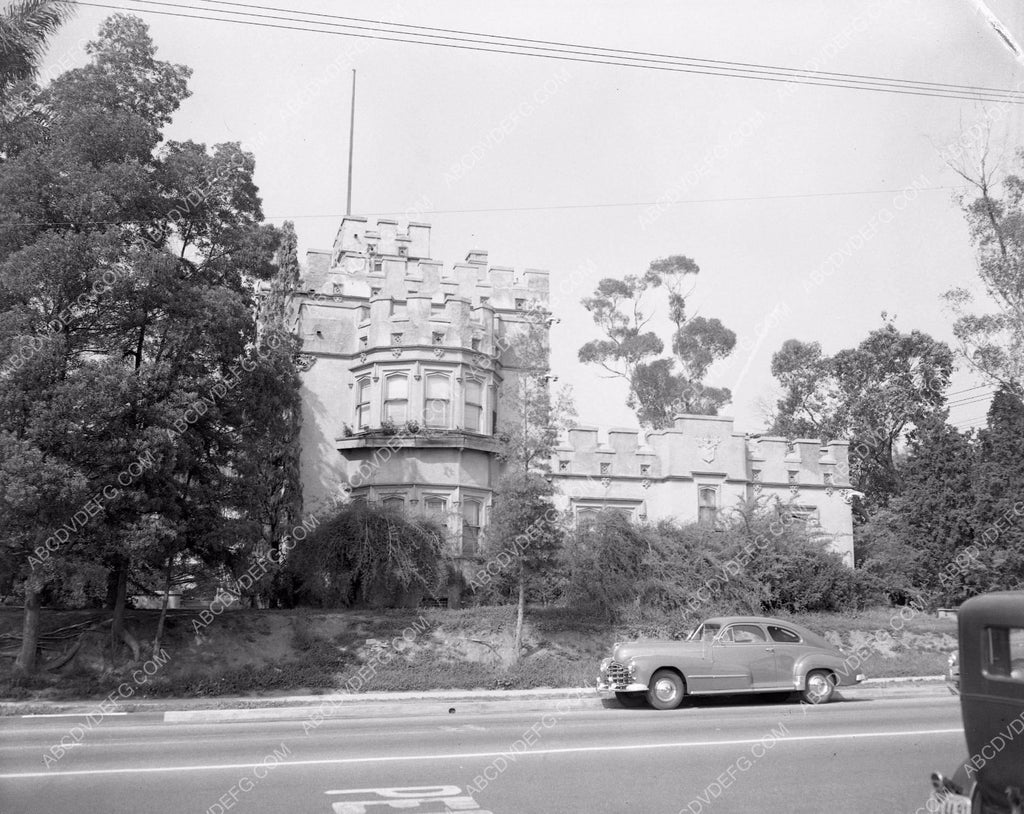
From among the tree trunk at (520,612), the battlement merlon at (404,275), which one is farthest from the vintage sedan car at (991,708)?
the battlement merlon at (404,275)

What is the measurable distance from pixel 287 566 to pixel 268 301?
8.87 meters

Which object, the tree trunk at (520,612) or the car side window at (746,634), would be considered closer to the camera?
the car side window at (746,634)

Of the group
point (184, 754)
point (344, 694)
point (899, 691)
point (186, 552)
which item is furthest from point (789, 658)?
point (186, 552)

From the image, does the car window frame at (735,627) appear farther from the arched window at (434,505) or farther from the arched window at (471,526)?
the arched window at (434,505)

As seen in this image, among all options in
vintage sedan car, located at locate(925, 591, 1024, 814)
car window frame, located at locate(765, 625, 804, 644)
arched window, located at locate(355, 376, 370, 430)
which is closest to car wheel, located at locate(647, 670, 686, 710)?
car window frame, located at locate(765, 625, 804, 644)

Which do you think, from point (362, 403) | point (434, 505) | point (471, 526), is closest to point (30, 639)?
point (434, 505)

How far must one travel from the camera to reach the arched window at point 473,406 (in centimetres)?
2684

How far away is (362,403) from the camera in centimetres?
2717

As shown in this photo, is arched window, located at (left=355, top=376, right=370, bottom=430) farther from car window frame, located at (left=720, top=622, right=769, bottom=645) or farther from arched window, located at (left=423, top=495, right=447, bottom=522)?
car window frame, located at (left=720, top=622, right=769, bottom=645)

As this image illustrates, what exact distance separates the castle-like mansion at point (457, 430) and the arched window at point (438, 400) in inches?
1.7

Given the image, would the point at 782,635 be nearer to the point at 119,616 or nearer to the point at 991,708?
the point at 991,708

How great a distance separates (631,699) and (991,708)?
38.5 ft

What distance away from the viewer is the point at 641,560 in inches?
917

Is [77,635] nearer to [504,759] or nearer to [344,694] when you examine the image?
[344,694]
